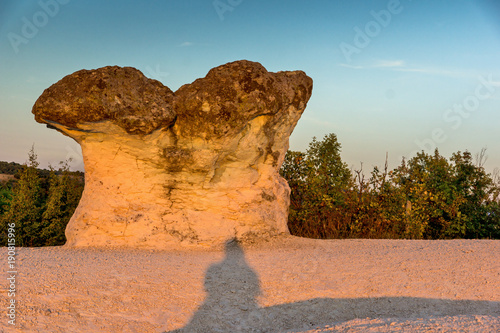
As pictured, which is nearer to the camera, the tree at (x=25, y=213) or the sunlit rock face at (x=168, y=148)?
the sunlit rock face at (x=168, y=148)

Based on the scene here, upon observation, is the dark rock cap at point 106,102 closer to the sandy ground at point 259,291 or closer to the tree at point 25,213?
the sandy ground at point 259,291

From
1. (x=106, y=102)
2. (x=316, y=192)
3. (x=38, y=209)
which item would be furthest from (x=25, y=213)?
(x=316, y=192)

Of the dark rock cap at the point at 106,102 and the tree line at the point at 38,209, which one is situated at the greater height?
the dark rock cap at the point at 106,102

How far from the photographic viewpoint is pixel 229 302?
613cm

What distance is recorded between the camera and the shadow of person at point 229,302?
5.49 m

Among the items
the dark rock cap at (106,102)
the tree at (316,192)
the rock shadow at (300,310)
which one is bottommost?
the rock shadow at (300,310)

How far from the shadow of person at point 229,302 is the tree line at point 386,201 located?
5.84 metres

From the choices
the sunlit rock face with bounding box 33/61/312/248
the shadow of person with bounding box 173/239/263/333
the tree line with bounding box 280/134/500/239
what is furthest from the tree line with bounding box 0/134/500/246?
the shadow of person with bounding box 173/239/263/333

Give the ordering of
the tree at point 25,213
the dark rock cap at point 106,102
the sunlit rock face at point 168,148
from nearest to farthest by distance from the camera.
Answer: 1. the dark rock cap at point 106,102
2. the sunlit rock face at point 168,148
3. the tree at point 25,213

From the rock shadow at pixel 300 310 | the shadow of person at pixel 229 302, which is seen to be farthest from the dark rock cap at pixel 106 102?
the rock shadow at pixel 300 310

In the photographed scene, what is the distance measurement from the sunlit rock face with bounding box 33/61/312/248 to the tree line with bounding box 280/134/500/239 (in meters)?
3.40

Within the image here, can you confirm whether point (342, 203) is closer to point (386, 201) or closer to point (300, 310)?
→ point (386, 201)

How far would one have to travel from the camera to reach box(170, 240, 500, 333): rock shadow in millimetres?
5535

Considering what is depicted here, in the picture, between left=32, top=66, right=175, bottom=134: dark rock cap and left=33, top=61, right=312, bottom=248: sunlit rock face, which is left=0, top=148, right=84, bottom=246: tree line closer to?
left=33, top=61, right=312, bottom=248: sunlit rock face
